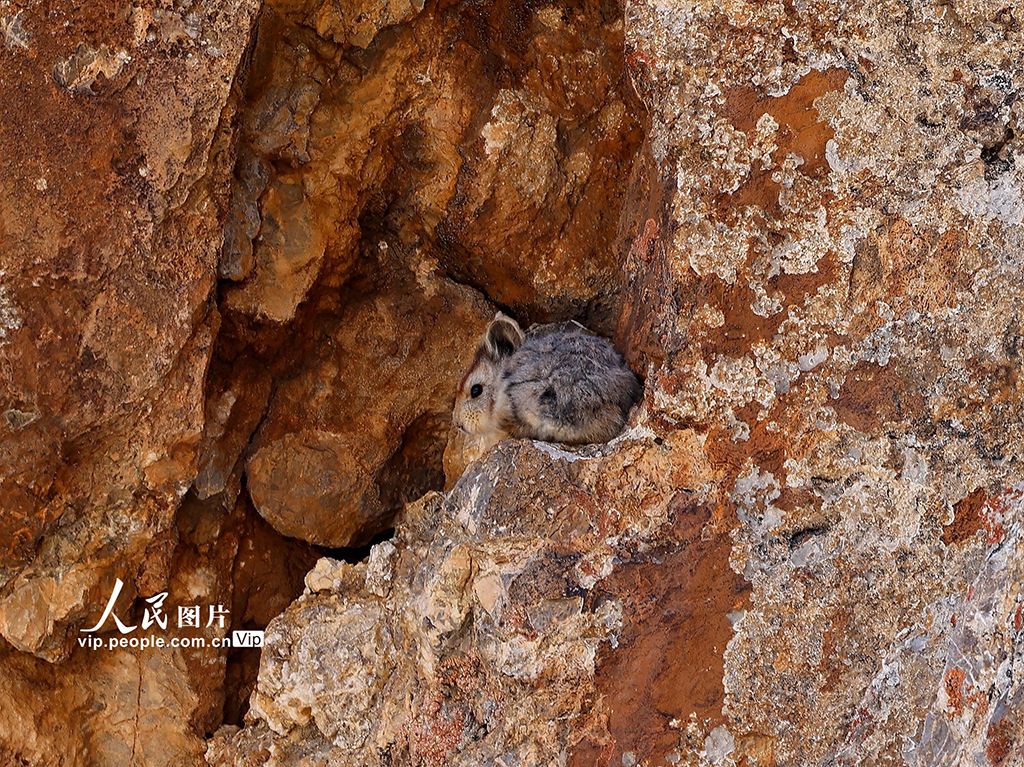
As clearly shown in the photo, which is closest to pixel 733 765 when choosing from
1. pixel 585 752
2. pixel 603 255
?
pixel 585 752

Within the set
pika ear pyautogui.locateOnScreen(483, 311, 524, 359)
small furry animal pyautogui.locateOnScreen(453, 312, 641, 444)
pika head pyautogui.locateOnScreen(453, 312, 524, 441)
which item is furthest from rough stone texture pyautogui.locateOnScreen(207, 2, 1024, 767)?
pika ear pyautogui.locateOnScreen(483, 311, 524, 359)

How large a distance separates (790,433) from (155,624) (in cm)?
272

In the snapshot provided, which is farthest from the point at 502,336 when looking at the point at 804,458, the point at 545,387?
the point at 804,458

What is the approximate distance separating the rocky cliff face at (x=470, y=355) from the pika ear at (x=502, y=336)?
31cm

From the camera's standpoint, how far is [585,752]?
323 cm

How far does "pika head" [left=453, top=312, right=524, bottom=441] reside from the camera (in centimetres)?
425

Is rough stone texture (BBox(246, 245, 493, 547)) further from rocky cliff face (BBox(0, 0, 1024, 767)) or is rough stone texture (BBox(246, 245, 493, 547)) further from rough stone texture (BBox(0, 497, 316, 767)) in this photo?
rough stone texture (BBox(0, 497, 316, 767))

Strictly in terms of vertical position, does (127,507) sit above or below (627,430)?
below

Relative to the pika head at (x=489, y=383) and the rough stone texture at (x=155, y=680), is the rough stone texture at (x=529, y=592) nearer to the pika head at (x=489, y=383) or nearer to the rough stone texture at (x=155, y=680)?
the pika head at (x=489, y=383)

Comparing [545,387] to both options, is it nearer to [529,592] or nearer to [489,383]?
[489,383]

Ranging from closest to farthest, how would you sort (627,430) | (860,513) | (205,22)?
1. (860,513)
2. (627,430)
3. (205,22)

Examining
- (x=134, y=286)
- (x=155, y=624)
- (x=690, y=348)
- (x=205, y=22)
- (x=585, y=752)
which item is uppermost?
(x=205, y=22)

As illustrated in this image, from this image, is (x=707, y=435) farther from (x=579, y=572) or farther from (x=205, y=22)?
(x=205, y=22)

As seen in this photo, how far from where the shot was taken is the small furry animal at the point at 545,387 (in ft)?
12.1
